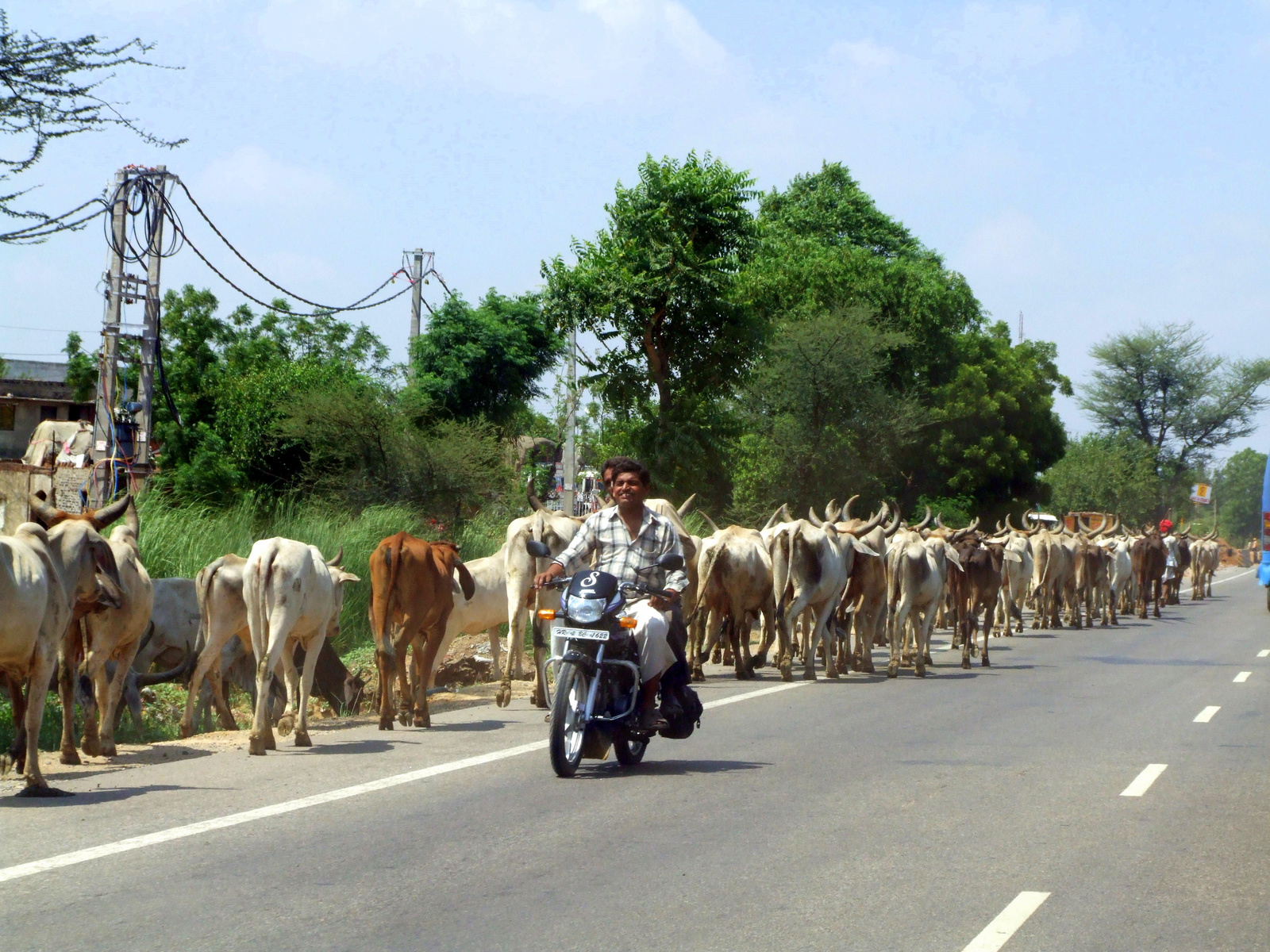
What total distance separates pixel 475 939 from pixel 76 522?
16.8ft

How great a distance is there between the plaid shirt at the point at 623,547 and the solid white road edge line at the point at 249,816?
1.60 meters

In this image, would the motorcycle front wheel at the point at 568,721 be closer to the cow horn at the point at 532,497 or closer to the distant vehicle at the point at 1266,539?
the cow horn at the point at 532,497

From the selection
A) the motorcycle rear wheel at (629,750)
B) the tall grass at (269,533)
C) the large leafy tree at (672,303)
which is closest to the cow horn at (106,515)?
the motorcycle rear wheel at (629,750)

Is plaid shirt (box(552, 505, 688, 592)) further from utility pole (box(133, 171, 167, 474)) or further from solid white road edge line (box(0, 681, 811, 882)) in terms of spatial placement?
utility pole (box(133, 171, 167, 474))

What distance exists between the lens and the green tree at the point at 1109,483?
77562 millimetres

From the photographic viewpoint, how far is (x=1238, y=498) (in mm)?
173500

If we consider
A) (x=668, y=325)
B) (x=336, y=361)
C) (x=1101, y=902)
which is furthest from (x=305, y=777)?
(x=336, y=361)

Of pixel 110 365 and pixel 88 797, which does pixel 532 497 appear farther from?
pixel 110 365

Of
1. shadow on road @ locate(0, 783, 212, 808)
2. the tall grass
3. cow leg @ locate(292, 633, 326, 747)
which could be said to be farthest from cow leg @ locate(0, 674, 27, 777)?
the tall grass

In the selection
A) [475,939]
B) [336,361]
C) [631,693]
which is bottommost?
[475,939]

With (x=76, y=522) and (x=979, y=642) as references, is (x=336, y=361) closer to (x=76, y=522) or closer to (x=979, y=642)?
(x=979, y=642)

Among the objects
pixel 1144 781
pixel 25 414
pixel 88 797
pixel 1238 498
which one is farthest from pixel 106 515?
pixel 1238 498

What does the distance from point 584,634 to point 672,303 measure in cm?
2244

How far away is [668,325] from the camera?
3206 centimetres
